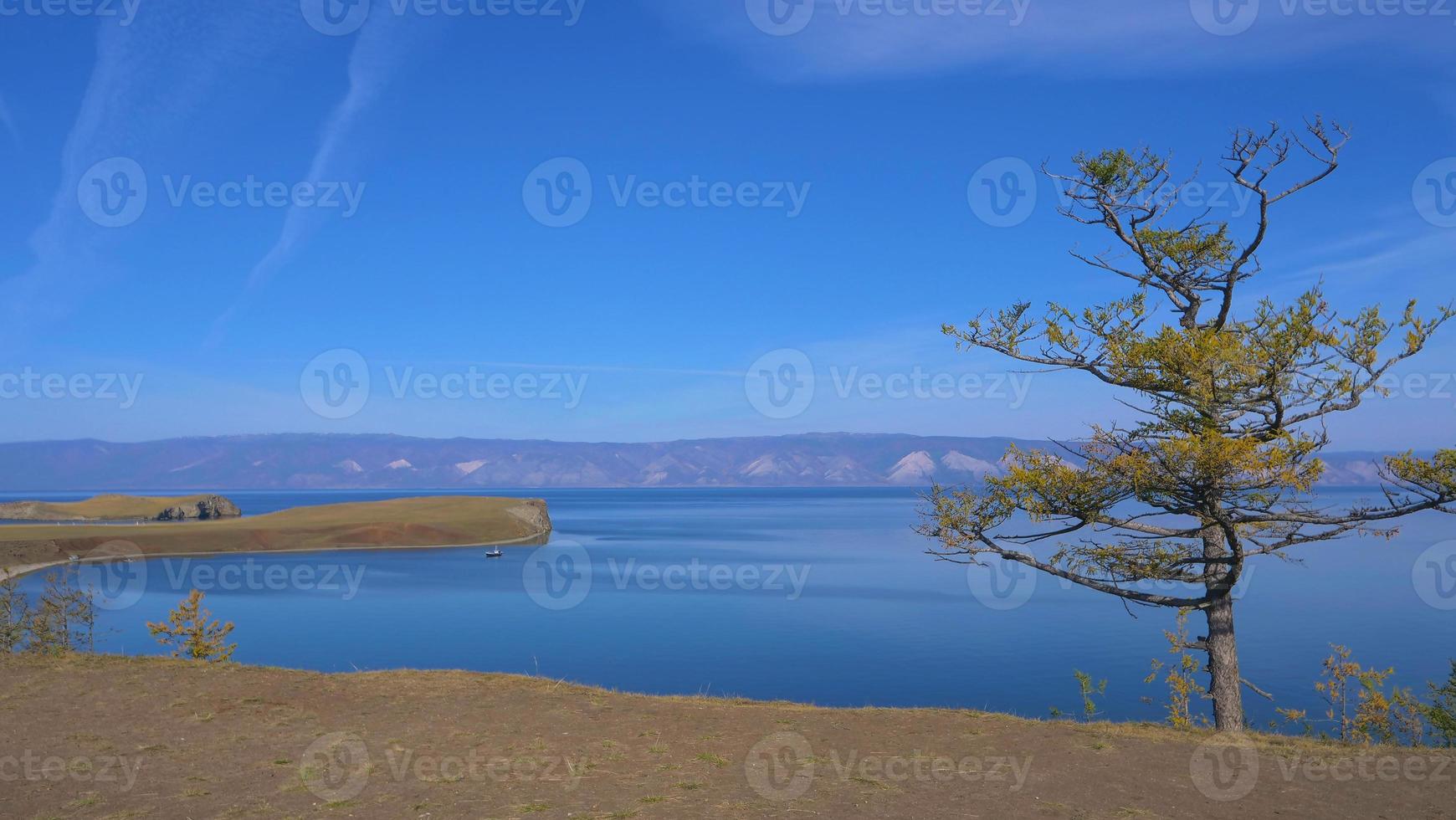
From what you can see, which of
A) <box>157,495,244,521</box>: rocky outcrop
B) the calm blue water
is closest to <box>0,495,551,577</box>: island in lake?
<box>157,495,244,521</box>: rocky outcrop

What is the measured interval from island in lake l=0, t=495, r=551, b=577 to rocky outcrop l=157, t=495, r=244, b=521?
1362 millimetres

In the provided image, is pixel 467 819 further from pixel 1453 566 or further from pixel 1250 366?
pixel 1453 566

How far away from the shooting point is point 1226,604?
58.0 feet

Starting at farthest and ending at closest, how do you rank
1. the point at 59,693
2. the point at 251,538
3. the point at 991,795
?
the point at 251,538 < the point at 59,693 < the point at 991,795

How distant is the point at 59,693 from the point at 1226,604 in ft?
72.0

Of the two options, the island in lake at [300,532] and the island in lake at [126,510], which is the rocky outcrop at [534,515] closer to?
the island in lake at [300,532]

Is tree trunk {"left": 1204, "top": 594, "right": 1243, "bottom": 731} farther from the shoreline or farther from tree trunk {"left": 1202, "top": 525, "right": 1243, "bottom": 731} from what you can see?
the shoreline

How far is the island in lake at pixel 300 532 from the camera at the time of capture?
87438 mm

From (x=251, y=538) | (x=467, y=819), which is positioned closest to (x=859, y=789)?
(x=467, y=819)

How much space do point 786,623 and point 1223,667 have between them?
1540 inches

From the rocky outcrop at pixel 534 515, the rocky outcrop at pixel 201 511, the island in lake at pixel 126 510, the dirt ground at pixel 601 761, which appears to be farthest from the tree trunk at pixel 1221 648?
the rocky outcrop at pixel 201 511

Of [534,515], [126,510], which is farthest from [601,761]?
[126,510]

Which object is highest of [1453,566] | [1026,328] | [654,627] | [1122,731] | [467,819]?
[1026,328]

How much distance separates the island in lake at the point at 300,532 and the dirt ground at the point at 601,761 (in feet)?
235
